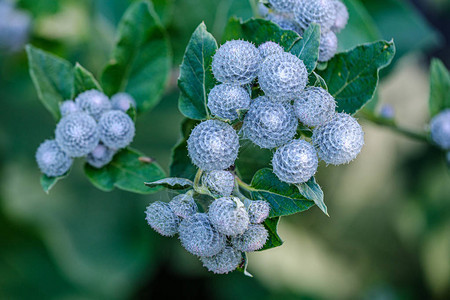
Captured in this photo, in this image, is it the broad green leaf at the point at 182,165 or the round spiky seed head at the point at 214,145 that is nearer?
the round spiky seed head at the point at 214,145

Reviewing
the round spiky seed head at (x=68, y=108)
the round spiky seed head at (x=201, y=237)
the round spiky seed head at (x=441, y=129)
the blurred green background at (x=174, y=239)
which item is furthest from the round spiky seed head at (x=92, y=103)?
the round spiky seed head at (x=441, y=129)

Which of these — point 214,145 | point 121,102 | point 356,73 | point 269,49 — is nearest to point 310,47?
point 269,49

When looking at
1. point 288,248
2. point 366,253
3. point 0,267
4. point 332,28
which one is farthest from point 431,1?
point 0,267

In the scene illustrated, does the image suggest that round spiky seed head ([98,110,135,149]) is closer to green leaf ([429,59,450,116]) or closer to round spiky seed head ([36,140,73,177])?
round spiky seed head ([36,140,73,177])

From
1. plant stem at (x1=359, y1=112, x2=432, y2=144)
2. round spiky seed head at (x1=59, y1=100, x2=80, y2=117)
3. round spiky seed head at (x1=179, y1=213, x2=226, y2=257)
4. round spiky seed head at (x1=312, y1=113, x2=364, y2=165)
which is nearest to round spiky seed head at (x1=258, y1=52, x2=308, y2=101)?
round spiky seed head at (x1=312, y1=113, x2=364, y2=165)

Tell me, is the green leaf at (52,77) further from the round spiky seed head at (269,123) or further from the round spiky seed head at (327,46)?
the round spiky seed head at (327,46)

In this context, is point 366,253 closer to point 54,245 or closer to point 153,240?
point 153,240

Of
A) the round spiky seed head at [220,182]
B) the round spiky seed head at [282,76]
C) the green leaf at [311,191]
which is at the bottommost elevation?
the round spiky seed head at [220,182]
